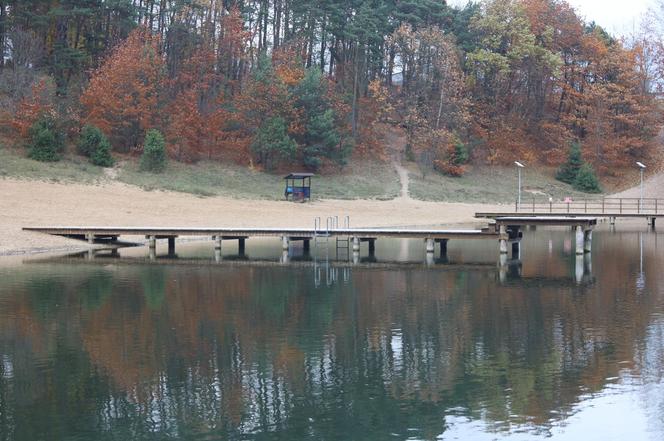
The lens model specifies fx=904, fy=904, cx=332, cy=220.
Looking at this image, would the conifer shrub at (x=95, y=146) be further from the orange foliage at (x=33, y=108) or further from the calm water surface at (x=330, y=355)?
the calm water surface at (x=330, y=355)

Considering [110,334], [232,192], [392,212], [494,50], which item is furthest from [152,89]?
[110,334]

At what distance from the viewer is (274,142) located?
63594mm

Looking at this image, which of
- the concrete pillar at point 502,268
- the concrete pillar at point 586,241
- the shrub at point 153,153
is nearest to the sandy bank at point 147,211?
the shrub at point 153,153

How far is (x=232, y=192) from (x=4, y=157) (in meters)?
13.8

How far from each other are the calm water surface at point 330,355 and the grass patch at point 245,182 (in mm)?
24774

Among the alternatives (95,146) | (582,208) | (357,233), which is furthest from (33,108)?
(582,208)

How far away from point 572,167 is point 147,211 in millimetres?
41366

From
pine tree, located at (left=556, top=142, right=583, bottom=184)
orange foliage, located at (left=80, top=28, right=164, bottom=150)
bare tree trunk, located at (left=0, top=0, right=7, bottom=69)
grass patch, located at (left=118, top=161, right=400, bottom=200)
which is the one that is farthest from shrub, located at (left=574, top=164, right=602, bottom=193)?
bare tree trunk, located at (left=0, top=0, right=7, bottom=69)

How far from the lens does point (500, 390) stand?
14891mm

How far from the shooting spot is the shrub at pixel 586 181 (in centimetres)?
7450

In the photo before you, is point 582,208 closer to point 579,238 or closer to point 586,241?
point 586,241

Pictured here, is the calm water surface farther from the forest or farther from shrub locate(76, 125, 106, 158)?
the forest

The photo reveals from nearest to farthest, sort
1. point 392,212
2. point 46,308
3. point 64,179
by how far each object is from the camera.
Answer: point 46,308
point 64,179
point 392,212

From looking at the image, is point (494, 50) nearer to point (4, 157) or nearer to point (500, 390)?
point (4, 157)
